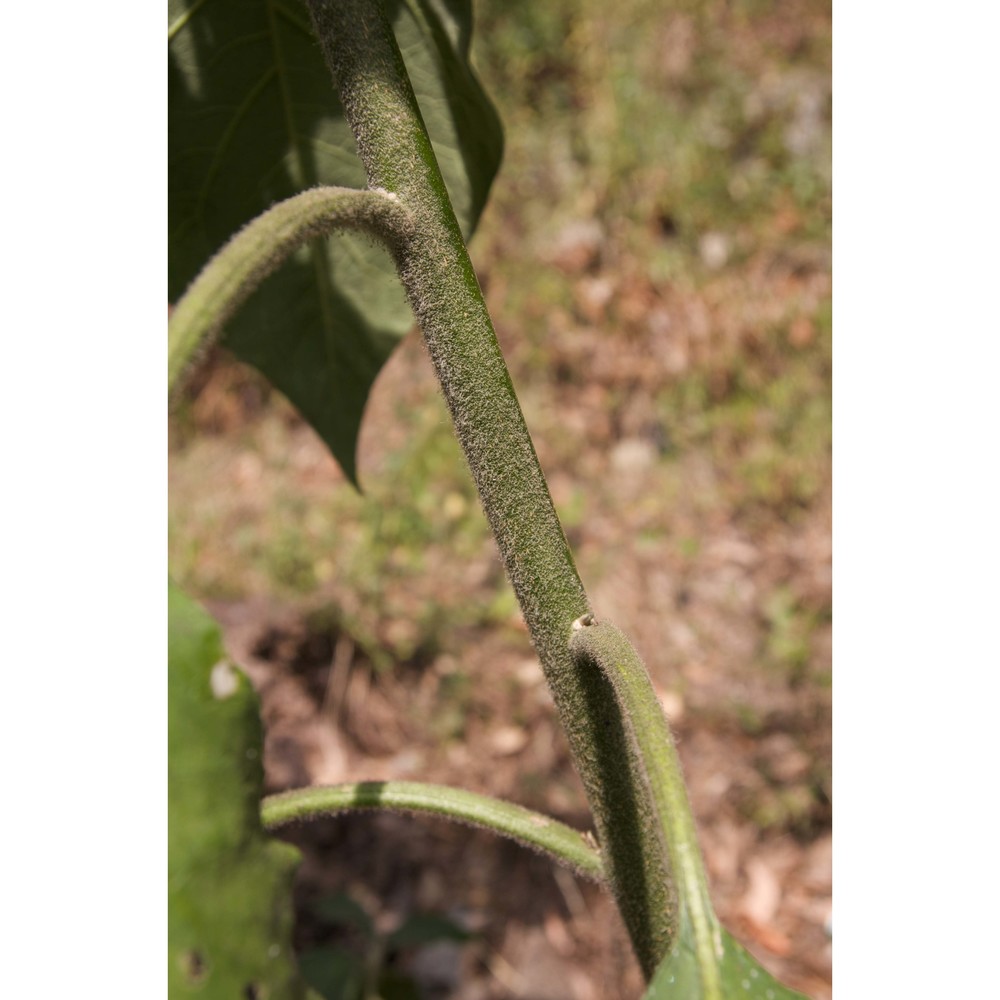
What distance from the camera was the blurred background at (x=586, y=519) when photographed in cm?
222

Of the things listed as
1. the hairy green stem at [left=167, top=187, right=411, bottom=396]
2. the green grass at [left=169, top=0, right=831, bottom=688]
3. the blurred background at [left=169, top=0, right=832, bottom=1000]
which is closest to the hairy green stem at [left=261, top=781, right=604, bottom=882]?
the hairy green stem at [left=167, top=187, right=411, bottom=396]

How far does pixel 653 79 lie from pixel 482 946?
292 cm

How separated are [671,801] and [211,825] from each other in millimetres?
243

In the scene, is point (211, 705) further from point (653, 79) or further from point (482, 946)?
point (653, 79)

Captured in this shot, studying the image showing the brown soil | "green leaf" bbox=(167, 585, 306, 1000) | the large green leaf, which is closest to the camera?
"green leaf" bbox=(167, 585, 306, 1000)

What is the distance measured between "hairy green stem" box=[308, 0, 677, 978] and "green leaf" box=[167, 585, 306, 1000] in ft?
0.74

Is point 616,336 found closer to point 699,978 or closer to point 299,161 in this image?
point 299,161

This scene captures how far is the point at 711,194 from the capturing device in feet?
11.3

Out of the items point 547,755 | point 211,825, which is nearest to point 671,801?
point 211,825

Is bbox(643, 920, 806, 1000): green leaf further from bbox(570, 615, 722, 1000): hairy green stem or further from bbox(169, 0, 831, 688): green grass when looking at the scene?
bbox(169, 0, 831, 688): green grass

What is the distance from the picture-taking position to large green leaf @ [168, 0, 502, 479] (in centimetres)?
92

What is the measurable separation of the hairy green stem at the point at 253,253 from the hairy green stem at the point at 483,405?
Result: 3 centimetres

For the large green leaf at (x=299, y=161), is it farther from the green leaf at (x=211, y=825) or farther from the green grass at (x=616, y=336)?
the green grass at (x=616, y=336)

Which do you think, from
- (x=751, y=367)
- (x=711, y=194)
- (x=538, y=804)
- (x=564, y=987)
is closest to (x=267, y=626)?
(x=538, y=804)
